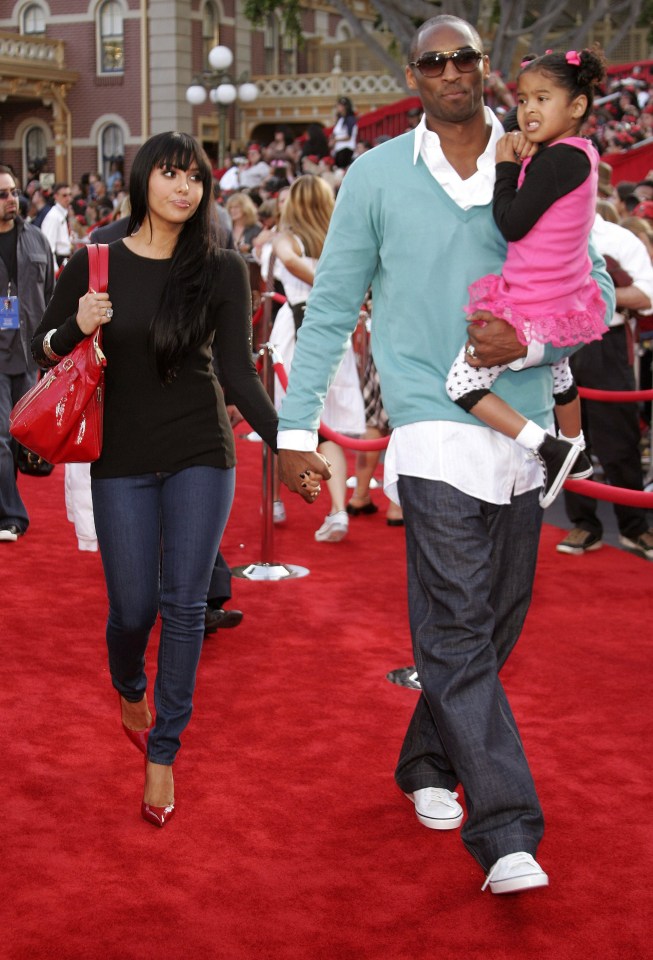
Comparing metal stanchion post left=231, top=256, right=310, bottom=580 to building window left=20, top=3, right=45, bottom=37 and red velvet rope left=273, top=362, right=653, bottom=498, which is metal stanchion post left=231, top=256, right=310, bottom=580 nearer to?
red velvet rope left=273, top=362, right=653, bottom=498

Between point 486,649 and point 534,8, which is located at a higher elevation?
point 534,8

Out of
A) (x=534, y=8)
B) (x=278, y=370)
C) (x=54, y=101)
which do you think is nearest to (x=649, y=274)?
(x=278, y=370)

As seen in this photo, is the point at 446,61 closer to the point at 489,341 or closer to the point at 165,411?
the point at 489,341

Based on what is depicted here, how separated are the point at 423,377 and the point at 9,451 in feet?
15.0

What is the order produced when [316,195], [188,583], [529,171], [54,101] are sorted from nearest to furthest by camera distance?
[529,171] < [188,583] < [316,195] < [54,101]

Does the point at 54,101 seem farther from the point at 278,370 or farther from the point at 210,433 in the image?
the point at 210,433

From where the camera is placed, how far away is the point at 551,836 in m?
3.74

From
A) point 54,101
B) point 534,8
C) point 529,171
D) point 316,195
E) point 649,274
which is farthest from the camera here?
point 534,8

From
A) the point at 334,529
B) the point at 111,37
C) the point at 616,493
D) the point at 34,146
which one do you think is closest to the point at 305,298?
→ the point at 334,529

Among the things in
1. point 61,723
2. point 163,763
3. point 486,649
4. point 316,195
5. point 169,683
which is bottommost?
point 61,723

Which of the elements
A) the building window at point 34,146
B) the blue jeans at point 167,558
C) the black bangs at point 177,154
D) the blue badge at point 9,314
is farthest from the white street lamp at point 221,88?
the blue jeans at point 167,558

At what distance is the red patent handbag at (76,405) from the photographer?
11.7 ft

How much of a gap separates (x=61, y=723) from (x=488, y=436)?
2157mm

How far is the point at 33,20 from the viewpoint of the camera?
1547 inches
